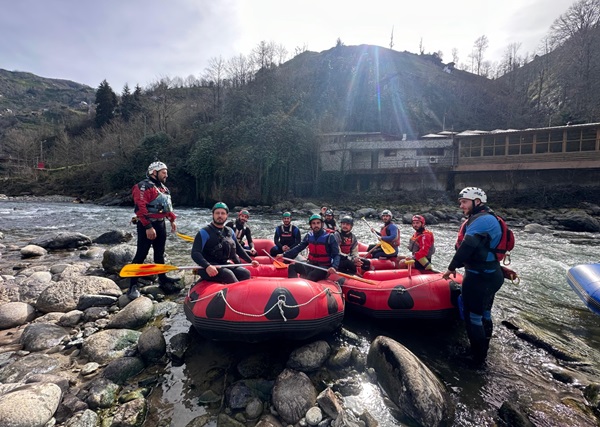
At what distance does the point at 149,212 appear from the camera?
4703mm

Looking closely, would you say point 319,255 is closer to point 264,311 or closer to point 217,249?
point 217,249

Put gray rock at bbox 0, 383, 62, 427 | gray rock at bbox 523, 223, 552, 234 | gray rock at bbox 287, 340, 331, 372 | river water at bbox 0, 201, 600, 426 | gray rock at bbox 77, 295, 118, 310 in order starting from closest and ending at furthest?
gray rock at bbox 0, 383, 62, 427 → river water at bbox 0, 201, 600, 426 → gray rock at bbox 287, 340, 331, 372 → gray rock at bbox 77, 295, 118, 310 → gray rock at bbox 523, 223, 552, 234

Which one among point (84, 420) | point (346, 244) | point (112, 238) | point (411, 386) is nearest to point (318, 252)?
point (346, 244)

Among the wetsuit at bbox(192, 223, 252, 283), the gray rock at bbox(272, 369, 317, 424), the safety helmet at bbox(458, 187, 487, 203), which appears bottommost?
the gray rock at bbox(272, 369, 317, 424)

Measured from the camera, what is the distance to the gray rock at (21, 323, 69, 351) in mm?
3441

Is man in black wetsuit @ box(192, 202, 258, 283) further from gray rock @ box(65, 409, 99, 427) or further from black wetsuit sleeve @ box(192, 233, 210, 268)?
gray rock @ box(65, 409, 99, 427)

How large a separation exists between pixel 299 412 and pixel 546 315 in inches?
194

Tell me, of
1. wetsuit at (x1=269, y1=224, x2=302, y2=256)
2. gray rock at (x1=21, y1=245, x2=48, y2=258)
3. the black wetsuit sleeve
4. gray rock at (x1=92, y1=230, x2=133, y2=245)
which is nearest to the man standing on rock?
the black wetsuit sleeve

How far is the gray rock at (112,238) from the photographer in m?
9.77

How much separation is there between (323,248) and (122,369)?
3321 millimetres

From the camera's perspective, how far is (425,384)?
9.06 feet

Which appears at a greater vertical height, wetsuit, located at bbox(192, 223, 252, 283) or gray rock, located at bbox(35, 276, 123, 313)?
wetsuit, located at bbox(192, 223, 252, 283)

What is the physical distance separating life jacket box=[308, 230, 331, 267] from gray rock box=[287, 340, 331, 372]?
6.13ft

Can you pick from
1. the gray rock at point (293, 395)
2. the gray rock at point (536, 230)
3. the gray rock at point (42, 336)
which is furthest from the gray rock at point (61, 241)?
the gray rock at point (536, 230)
